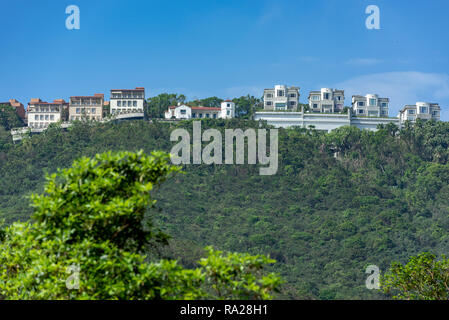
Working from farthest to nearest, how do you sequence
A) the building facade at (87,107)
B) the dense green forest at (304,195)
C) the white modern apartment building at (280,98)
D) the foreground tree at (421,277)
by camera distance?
the white modern apartment building at (280,98), the building facade at (87,107), the dense green forest at (304,195), the foreground tree at (421,277)

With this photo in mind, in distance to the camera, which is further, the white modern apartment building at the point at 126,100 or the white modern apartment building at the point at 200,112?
the white modern apartment building at the point at 200,112

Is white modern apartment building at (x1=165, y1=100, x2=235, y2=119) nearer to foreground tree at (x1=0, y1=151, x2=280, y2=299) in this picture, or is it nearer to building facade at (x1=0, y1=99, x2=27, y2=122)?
building facade at (x1=0, y1=99, x2=27, y2=122)

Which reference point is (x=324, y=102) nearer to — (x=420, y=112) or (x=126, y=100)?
(x=420, y=112)

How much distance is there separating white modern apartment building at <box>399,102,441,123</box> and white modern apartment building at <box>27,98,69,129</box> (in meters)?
42.5

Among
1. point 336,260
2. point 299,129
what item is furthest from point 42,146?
point 336,260

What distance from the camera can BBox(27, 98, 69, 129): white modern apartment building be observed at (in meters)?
91.7

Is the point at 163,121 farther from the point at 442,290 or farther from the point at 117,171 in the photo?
the point at 117,171

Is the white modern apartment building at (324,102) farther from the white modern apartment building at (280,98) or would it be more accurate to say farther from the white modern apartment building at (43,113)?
the white modern apartment building at (43,113)

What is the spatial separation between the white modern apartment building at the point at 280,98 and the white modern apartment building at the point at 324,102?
204 cm

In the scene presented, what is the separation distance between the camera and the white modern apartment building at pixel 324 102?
307 ft

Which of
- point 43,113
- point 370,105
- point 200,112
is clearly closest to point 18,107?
point 43,113

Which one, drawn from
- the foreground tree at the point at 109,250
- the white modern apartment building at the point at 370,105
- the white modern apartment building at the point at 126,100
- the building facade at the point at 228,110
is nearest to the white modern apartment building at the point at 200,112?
the building facade at the point at 228,110

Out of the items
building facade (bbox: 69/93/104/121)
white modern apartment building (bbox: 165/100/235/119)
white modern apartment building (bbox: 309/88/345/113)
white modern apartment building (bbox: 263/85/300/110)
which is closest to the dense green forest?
white modern apartment building (bbox: 165/100/235/119)

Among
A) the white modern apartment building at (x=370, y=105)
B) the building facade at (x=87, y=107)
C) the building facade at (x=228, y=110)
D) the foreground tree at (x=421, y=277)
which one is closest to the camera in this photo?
the foreground tree at (x=421, y=277)
